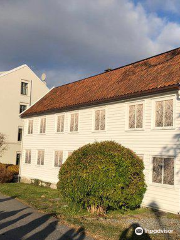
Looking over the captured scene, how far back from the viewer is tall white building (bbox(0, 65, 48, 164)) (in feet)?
104

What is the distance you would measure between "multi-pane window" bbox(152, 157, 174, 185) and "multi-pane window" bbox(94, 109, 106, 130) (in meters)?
4.45

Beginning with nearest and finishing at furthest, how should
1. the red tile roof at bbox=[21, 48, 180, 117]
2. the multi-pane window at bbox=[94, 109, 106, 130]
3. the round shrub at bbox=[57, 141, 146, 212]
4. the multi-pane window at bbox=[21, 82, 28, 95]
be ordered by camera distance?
the round shrub at bbox=[57, 141, 146, 212], the red tile roof at bbox=[21, 48, 180, 117], the multi-pane window at bbox=[94, 109, 106, 130], the multi-pane window at bbox=[21, 82, 28, 95]

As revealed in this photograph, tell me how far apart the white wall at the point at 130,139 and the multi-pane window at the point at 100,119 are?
363 millimetres

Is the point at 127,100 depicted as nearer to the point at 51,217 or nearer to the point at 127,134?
the point at 127,134

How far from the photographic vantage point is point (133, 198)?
38.3 ft

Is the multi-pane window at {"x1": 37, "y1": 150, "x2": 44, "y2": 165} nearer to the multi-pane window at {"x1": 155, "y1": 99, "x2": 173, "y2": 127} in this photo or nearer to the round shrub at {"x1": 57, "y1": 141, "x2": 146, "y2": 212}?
the round shrub at {"x1": 57, "y1": 141, "x2": 146, "y2": 212}

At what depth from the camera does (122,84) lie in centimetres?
1717

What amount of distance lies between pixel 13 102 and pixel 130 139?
20.8 metres

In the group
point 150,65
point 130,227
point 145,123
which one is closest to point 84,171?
point 130,227

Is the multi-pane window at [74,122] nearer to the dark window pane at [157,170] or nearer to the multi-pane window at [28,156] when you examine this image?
the multi-pane window at [28,156]

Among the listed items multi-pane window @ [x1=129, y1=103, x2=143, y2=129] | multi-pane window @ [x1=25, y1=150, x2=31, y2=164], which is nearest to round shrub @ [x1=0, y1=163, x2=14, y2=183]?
multi-pane window @ [x1=25, y1=150, x2=31, y2=164]

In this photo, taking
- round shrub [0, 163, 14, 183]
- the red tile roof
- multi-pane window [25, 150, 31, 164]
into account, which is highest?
the red tile roof

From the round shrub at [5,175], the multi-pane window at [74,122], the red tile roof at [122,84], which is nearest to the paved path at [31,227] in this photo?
the red tile roof at [122,84]

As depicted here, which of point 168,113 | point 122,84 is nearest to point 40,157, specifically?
point 122,84
